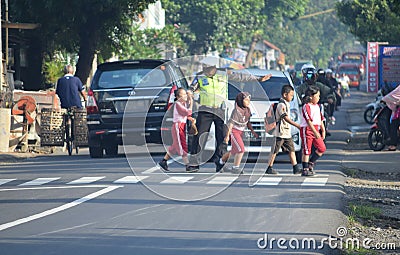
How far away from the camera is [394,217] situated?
11094 mm

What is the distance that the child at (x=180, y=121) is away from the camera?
49.9 ft

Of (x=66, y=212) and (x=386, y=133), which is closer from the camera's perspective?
(x=66, y=212)

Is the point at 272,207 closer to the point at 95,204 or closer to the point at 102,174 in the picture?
the point at 95,204

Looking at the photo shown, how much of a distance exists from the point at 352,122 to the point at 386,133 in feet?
45.6

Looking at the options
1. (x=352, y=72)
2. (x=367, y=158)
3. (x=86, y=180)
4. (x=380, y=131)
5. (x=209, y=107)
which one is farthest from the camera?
(x=352, y=72)

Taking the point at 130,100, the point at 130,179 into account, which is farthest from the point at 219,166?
the point at 130,100

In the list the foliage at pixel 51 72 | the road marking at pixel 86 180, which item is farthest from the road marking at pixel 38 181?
the foliage at pixel 51 72

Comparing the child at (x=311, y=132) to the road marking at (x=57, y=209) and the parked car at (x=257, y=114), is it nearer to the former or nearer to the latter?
the parked car at (x=257, y=114)

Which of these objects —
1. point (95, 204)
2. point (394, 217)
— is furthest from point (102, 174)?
point (394, 217)

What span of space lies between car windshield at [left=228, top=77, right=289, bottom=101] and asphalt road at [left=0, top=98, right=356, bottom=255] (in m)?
1.38

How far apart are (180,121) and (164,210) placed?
14.9ft

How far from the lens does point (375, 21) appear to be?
37.3 meters

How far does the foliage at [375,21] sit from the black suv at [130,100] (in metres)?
17.2

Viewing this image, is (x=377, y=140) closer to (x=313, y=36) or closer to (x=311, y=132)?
(x=311, y=132)
